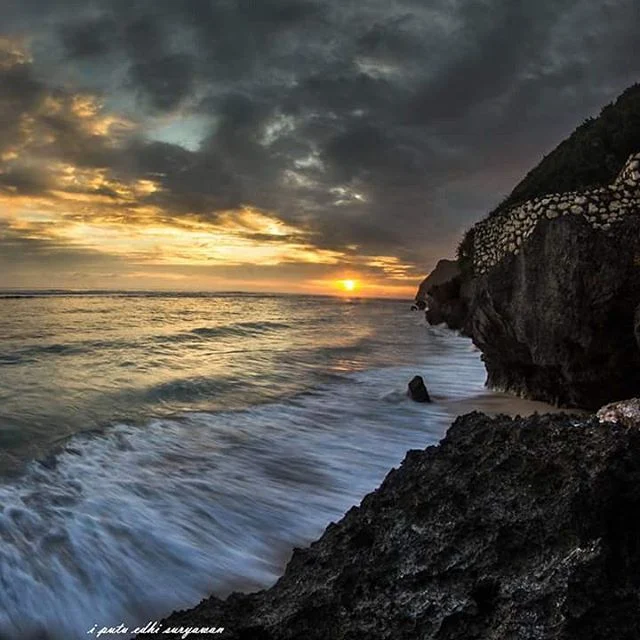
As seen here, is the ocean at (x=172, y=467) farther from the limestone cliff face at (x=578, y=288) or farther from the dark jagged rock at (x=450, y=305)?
the dark jagged rock at (x=450, y=305)

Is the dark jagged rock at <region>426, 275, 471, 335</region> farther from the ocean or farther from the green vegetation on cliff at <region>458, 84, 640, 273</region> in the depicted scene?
the green vegetation on cliff at <region>458, 84, 640, 273</region>

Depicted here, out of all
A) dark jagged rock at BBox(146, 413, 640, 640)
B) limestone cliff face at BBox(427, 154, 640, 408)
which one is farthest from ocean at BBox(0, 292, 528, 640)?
limestone cliff face at BBox(427, 154, 640, 408)

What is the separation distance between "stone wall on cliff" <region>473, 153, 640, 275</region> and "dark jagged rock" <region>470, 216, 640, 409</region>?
0.14 m

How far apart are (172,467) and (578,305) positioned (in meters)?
6.90

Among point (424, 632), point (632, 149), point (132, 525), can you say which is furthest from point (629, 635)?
point (632, 149)

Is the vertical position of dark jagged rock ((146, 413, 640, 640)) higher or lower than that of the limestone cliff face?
lower

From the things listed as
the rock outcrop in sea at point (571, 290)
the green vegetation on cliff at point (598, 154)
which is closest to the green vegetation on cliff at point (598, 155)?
the green vegetation on cliff at point (598, 154)

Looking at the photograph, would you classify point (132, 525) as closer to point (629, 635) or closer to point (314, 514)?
point (314, 514)

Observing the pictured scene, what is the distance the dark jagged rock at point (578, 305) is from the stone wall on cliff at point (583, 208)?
5.5 inches

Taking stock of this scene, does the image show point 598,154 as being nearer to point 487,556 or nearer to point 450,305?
point 487,556

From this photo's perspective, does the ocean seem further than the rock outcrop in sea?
No

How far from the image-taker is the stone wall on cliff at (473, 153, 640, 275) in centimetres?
828

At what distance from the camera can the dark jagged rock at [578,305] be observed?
818 cm

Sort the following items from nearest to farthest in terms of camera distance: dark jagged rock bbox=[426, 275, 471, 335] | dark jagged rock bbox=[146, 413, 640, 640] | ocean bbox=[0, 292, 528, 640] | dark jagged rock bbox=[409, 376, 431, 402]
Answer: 1. dark jagged rock bbox=[146, 413, 640, 640]
2. ocean bbox=[0, 292, 528, 640]
3. dark jagged rock bbox=[409, 376, 431, 402]
4. dark jagged rock bbox=[426, 275, 471, 335]
